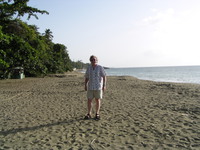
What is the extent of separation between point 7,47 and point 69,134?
1271 cm

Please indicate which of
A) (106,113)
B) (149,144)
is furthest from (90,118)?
(149,144)

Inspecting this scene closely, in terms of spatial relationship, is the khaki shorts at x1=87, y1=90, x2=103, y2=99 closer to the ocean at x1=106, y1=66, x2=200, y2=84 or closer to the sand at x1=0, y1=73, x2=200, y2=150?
the sand at x1=0, y1=73, x2=200, y2=150

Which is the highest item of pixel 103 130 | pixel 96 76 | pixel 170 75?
pixel 96 76

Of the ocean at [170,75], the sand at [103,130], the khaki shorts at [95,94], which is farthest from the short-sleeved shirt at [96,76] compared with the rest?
the ocean at [170,75]

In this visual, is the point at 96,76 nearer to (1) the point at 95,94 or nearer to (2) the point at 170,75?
(1) the point at 95,94

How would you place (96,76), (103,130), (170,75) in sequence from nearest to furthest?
(103,130) < (96,76) < (170,75)

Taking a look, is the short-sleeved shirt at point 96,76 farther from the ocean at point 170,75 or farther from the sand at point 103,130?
the ocean at point 170,75

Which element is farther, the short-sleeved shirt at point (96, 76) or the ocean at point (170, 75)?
the ocean at point (170, 75)

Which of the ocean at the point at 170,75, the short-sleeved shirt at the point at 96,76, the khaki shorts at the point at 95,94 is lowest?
the ocean at the point at 170,75

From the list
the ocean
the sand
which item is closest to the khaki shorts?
the sand

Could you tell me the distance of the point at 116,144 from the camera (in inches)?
147

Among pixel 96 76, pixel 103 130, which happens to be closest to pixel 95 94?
pixel 96 76

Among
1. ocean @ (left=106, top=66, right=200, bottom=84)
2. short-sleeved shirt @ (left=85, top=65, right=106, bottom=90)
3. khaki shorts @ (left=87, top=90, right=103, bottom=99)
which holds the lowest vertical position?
ocean @ (left=106, top=66, right=200, bottom=84)

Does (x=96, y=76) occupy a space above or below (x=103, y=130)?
above
